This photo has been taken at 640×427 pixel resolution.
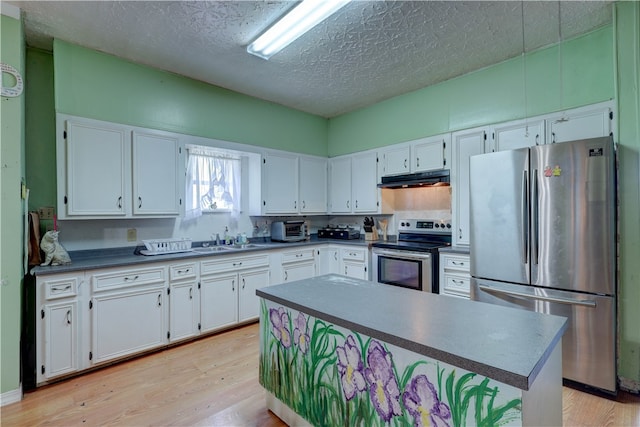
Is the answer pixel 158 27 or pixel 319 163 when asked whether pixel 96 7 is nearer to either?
pixel 158 27

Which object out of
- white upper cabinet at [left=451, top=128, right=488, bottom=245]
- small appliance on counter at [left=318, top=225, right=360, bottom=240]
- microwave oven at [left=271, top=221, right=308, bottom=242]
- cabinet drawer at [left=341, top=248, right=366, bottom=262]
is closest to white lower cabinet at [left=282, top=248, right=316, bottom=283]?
microwave oven at [left=271, top=221, right=308, bottom=242]

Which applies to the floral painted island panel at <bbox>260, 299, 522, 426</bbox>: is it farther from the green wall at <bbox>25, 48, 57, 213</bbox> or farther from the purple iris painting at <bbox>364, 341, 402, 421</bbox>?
the green wall at <bbox>25, 48, 57, 213</bbox>

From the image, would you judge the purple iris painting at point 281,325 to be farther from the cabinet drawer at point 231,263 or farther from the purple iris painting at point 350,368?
the cabinet drawer at point 231,263

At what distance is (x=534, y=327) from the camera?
4.11 feet

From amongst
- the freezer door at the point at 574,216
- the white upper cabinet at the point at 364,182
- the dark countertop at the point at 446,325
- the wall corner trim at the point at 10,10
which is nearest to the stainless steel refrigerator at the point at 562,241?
the freezer door at the point at 574,216

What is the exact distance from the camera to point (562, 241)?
2314mm

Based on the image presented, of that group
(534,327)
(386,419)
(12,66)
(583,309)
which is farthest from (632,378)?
(12,66)

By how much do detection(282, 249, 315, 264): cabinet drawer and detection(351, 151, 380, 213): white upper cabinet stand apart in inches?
36.8

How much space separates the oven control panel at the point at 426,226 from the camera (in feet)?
12.4

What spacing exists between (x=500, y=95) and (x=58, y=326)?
14.7ft

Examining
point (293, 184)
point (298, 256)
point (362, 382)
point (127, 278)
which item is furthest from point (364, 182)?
point (362, 382)

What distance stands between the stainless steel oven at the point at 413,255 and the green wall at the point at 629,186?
144cm

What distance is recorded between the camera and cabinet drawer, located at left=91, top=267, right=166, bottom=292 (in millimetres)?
2586

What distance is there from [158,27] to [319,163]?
2760 mm
